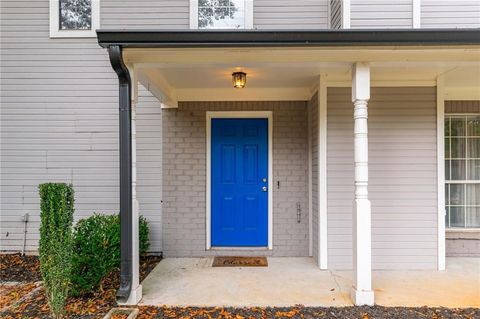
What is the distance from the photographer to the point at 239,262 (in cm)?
461

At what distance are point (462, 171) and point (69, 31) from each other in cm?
645

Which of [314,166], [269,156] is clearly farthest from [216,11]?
[314,166]

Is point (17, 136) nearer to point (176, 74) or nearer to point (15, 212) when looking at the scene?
point (15, 212)

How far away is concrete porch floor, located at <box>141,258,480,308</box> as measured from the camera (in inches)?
131

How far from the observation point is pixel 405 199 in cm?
432

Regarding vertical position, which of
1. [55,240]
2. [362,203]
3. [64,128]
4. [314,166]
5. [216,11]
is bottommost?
[55,240]

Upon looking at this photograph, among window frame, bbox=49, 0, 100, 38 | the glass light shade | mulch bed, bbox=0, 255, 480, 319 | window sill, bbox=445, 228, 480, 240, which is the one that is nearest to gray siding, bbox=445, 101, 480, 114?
window sill, bbox=445, 228, 480, 240

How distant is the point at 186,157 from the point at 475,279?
4103mm

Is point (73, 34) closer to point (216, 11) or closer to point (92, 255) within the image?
point (216, 11)

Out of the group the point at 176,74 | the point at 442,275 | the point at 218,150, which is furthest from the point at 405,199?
the point at 176,74

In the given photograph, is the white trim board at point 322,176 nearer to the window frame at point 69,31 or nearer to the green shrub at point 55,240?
the green shrub at point 55,240

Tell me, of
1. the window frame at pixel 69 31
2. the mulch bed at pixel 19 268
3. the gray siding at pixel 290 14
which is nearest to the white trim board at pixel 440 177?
the gray siding at pixel 290 14

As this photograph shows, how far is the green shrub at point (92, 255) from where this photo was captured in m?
3.33

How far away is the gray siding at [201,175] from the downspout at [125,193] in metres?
1.82
